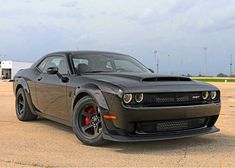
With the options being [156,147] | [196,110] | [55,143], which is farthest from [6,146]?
[196,110]

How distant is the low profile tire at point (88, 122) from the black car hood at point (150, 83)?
16.1 inches

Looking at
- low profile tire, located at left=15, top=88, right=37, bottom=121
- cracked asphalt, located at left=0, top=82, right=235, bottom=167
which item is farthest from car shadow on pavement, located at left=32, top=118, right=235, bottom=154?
low profile tire, located at left=15, top=88, right=37, bottom=121

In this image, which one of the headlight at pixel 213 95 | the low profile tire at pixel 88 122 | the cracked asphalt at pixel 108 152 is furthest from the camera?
the headlight at pixel 213 95

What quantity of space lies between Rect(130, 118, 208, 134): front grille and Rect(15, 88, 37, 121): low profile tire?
3382 mm

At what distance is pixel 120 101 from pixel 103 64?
5.41 ft

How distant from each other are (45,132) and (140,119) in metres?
2.39

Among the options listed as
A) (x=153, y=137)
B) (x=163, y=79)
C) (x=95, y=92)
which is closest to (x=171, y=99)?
(x=163, y=79)

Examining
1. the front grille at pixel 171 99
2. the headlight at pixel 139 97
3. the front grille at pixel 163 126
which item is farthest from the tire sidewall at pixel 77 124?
the front grille at pixel 171 99

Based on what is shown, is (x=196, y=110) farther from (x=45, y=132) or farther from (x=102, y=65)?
(x=45, y=132)

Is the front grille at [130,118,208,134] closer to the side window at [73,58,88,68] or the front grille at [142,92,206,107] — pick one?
the front grille at [142,92,206,107]

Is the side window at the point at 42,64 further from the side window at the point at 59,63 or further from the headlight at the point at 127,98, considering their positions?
the headlight at the point at 127,98

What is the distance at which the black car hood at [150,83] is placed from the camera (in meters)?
4.91

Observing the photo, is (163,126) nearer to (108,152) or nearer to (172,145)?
(172,145)

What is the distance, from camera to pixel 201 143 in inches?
221
